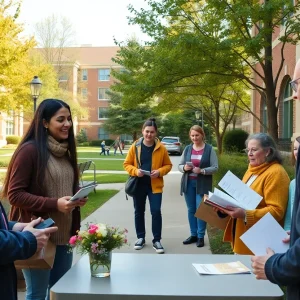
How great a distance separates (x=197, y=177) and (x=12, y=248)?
5443 millimetres

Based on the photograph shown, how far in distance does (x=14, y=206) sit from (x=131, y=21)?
9396 millimetres

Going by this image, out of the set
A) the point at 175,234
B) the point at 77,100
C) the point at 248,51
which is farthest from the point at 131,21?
the point at 77,100

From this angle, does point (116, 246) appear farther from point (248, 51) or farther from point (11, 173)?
point (248, 51)

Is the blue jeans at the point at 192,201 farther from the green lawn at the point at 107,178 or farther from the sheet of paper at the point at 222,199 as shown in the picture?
the green lawn at the point at 107,178

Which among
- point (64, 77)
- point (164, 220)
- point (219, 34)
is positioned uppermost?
point (64, 77)

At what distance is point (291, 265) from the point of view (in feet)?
6.56

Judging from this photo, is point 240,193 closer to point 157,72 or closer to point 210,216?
point 210,216

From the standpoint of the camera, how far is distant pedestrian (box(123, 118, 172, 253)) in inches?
276

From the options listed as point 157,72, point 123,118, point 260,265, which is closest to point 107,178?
point 157,72

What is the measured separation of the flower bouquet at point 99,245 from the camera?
286cm

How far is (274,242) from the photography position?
2.46m

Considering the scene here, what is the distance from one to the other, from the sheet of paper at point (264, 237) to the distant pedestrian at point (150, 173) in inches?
176

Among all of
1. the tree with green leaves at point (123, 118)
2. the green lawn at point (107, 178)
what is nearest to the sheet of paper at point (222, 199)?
the green lawn at point (107, 178)

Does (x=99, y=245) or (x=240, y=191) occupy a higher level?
(x=240, y=191)
